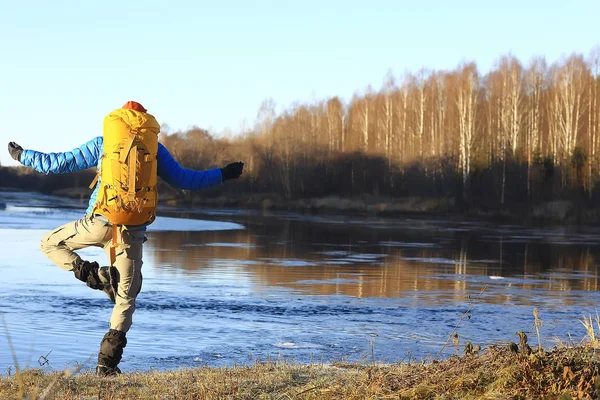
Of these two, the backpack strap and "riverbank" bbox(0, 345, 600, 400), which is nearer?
"riverbank" bbox(0, 345, 600, 400)

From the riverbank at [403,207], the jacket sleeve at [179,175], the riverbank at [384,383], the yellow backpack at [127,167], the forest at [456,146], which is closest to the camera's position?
the riverbank at [384,383]

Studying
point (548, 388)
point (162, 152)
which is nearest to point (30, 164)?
point (162, 152)

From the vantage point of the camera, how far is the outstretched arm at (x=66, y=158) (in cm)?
625

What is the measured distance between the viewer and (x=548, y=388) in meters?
5.14

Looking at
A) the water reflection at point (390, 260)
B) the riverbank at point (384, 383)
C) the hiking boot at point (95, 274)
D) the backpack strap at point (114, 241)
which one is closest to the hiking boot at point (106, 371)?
the riverbank at point (384, 383)

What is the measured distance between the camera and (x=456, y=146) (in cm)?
6109

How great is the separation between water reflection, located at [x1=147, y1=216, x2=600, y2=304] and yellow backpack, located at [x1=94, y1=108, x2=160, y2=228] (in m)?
8.17

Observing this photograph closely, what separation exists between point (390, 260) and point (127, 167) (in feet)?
49.5

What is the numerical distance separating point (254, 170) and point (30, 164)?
67.2 m

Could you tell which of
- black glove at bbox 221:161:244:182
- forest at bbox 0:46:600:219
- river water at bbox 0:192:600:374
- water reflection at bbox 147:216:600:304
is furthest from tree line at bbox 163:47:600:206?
black glove at bbox 221:161:244:182

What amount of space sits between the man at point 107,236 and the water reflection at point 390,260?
773cm

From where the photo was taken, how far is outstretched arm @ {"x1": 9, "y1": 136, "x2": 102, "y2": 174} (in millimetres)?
6246

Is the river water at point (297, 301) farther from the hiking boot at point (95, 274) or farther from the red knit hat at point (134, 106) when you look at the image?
the red knit hat at point (134, 106)

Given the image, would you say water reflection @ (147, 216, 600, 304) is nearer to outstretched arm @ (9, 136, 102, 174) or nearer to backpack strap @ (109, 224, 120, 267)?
backpack strap @ (109, 224, 120, 267)
